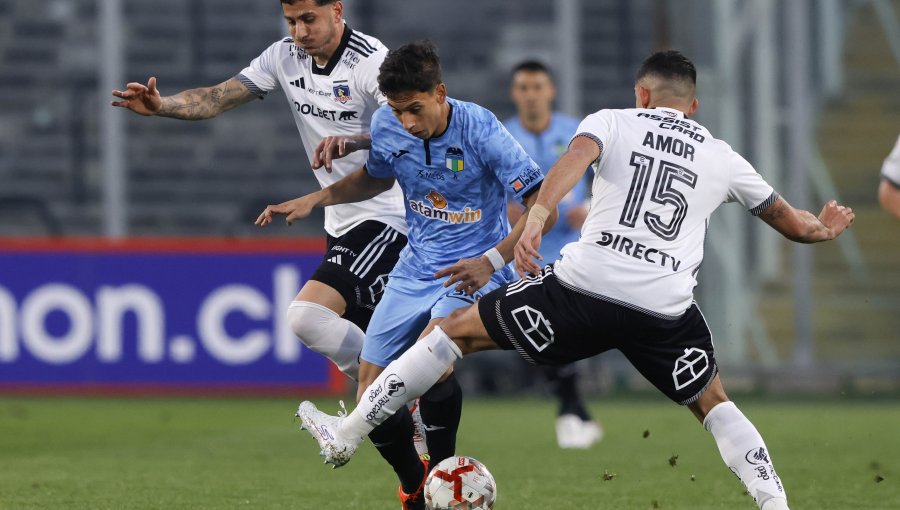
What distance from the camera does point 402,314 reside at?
6.05 meters

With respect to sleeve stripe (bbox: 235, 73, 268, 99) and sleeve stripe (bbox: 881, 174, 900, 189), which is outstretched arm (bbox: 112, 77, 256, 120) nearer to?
sleeve stripe (bbox: 235, 73, 268, 99)

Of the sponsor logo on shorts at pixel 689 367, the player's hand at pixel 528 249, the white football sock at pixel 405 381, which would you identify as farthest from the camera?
the white football sock at pixel 405 381

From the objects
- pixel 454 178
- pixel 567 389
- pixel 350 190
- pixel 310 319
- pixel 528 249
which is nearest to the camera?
pixel 528 249

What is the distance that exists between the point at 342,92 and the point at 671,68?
1.68m

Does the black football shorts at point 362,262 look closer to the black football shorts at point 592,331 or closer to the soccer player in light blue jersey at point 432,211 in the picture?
the soccer player in light blue jersey at point 432,211

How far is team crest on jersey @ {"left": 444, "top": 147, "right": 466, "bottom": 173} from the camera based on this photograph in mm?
5840

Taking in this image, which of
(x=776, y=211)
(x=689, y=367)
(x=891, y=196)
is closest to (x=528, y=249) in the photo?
(x=689, y=367)

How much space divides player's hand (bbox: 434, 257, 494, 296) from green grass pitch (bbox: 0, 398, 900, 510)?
1.20m

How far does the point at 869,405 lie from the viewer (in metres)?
12.6

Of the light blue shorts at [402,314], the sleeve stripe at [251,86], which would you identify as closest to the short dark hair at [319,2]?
the sleeve stripe at [251,86]

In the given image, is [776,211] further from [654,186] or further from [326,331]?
[326,331]

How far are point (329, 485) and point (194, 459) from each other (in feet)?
5.09

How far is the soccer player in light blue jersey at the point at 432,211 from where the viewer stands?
567 centimetres

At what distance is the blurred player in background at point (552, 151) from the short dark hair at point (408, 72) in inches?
147
